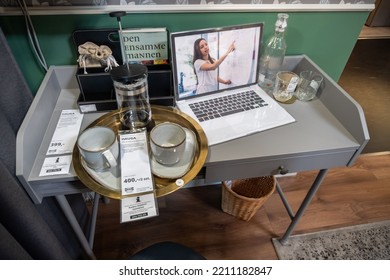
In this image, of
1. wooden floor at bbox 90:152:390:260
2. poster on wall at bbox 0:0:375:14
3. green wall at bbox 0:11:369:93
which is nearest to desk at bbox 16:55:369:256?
green wall at bbox 0:11:369:93

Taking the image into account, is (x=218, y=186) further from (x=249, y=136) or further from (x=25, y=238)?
(x=25, y=238)

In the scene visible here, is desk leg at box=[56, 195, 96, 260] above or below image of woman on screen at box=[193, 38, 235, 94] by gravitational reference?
below

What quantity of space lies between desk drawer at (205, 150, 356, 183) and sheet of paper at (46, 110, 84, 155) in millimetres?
460

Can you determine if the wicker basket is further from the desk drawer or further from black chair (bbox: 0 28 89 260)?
black chair (bbox: 0 28 89 260)

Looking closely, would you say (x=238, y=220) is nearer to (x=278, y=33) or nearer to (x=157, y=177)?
(x=157, y=177)

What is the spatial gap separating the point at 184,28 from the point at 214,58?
187 mm

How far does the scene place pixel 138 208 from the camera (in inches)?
26.1

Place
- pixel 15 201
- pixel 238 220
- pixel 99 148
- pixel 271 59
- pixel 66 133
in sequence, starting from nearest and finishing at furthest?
pixel 15 201 < pixel 99 148 < pixel 66 133 < pixel 271 59 < pixel 238 220

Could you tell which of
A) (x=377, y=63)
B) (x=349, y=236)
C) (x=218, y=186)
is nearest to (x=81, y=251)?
(x=218, y=186)

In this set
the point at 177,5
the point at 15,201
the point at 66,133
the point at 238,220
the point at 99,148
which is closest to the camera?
the point at 15,201

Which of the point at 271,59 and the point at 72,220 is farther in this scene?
the point at 271,59

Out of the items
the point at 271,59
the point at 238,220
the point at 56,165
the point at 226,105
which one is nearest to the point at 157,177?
the point at 56,165

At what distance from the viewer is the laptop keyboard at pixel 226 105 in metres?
0.96

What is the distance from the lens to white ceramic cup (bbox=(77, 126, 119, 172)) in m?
0.69
